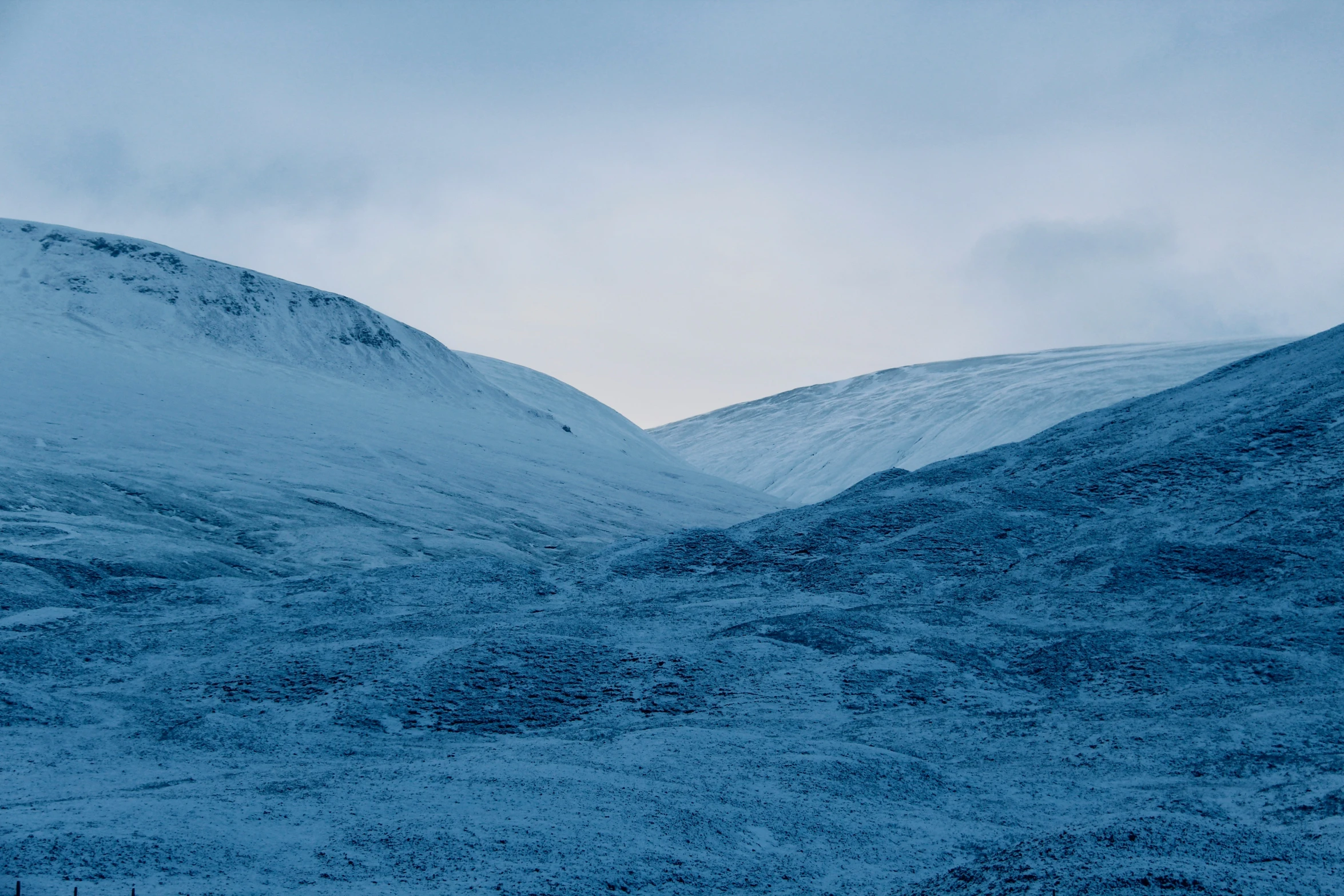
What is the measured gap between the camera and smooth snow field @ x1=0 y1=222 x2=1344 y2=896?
565 cm

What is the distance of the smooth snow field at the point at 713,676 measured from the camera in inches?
222

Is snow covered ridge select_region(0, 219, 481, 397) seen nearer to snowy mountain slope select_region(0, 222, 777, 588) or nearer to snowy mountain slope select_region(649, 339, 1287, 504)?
snowy mountain slope select_region(0, 222, 777, 588)

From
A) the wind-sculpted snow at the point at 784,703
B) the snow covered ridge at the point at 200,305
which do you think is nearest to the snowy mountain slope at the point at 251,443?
the snow covered ridge at the point at 200,305

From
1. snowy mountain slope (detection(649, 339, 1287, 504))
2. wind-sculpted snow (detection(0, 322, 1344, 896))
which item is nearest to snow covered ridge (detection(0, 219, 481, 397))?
A: snowy mountain slope (detection(649, 339, 1287, 504))

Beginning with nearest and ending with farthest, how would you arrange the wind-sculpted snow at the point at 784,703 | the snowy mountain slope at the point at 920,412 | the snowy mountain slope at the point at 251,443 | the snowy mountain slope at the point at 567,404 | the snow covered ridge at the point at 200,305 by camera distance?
the wind-sculpted snow at the point at 784,703 < the snowy mountain slope at the point at 251,443 < the snow covered ridge at the point at 200,305 < the snowy mountain slope at the point at 920,412 < the snowy mountain slope at the point at 567,404

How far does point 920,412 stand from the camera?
162 feet

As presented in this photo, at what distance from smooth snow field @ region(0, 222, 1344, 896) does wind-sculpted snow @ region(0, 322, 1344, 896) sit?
4cm

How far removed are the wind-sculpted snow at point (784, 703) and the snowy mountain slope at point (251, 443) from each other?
3443mm

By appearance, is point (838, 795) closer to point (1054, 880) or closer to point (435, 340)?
point (1054, 880)

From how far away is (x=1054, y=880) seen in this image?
499 cm

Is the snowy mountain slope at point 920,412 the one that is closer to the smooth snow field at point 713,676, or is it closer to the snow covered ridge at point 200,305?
the snow covered ridge at point 200,305

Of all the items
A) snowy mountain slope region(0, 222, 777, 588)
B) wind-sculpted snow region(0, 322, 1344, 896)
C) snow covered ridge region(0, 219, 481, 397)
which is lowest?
wind-sculpted snow region(0, 322, 1344, 896)

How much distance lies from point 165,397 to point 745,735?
21702 millimetres

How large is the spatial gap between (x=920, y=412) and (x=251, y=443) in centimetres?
3227
